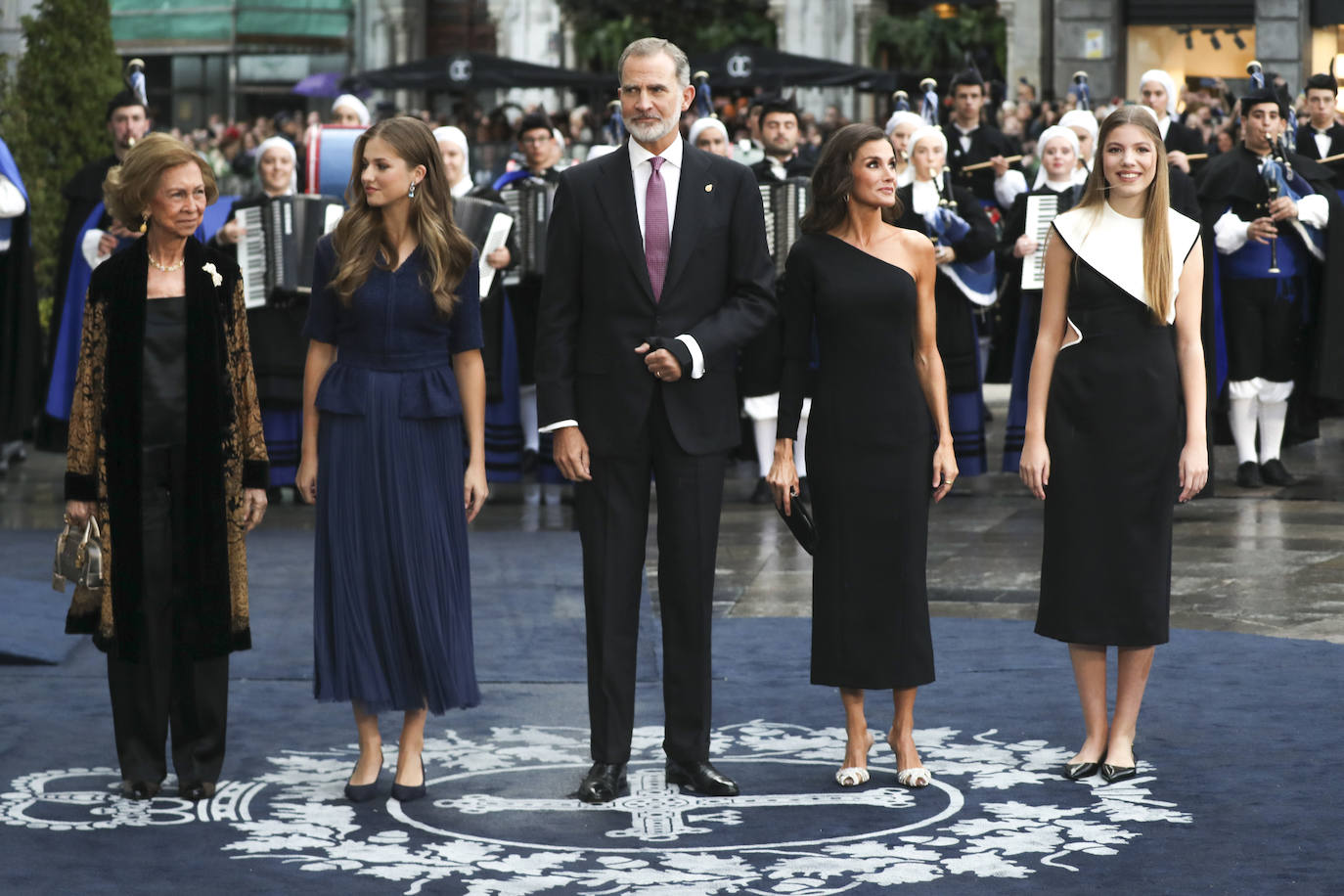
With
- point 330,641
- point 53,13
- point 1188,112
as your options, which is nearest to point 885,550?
point 330,641

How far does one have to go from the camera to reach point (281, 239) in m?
10.9

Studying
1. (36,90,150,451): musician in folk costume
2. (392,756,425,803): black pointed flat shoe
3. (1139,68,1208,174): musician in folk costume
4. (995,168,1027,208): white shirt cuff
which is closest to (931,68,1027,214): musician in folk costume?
(995,168,1027,208): white shirt cuff

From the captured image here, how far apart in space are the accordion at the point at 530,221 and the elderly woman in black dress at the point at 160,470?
5899mm

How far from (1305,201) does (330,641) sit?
24.6ft

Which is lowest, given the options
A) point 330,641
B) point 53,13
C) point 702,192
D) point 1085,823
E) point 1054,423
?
point 1085,823

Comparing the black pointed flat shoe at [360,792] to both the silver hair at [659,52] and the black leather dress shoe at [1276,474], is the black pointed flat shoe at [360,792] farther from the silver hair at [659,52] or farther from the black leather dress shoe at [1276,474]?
the black leather dress shoe at [1276,474]

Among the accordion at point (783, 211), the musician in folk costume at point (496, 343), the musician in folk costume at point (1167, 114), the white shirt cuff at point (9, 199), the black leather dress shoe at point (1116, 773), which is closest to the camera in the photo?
the black leather dress shoe at point (1116, 773)

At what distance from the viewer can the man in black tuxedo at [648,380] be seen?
569cm

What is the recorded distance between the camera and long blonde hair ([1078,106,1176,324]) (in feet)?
19.3

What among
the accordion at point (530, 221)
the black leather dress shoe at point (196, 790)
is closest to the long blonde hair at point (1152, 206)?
the black leather dress shoe at point (196, 790)

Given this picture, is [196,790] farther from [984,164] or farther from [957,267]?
[984,164]

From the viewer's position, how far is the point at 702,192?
5.72 meters

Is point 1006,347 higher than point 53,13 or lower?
lower

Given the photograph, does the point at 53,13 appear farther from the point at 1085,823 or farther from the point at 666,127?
the point at 1085,823
